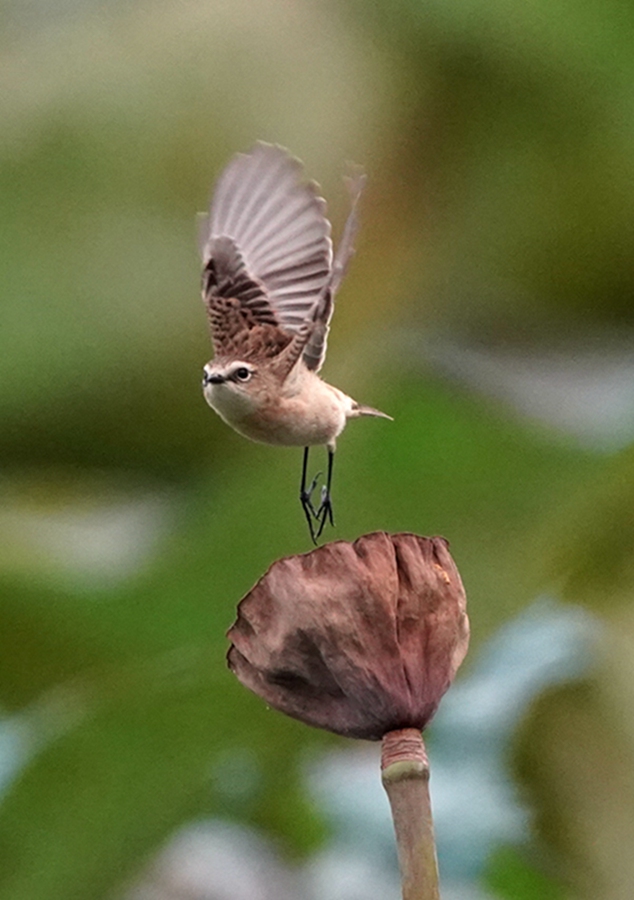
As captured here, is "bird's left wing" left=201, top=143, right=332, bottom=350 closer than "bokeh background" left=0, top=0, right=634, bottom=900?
Yes

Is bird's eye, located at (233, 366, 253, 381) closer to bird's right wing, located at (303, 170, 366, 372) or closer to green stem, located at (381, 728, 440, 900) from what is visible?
bird's right wing, located at (303, 170, 366, 372)

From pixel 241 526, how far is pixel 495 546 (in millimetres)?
189

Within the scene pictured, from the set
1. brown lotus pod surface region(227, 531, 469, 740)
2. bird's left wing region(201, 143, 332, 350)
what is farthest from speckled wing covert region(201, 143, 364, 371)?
brown lotus pod surface region(227, 531, 469, 740)

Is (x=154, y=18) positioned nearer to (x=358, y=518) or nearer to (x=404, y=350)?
(x=404, y=350)

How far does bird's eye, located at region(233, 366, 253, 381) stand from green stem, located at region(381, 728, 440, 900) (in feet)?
0.64

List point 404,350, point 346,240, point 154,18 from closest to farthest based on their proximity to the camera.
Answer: point 346,240 < point 404,350 < point 154,18

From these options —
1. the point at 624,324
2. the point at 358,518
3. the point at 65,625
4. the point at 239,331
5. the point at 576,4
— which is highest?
the point at 576,4

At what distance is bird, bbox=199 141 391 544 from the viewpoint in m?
0.50

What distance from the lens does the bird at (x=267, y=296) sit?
503 millimetres

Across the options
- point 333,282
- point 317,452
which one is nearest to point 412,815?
point 333,282

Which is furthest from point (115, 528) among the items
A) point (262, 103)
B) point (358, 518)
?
point (262, 103)

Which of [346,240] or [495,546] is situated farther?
[495,546]

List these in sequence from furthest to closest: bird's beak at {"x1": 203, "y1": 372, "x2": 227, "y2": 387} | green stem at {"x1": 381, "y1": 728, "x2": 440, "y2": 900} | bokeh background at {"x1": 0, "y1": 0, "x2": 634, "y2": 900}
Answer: bokeh background at {"x1": 0, "y1": 0, "x2": 634, "y2": 900} < bird's beak at {"x1": 203, "y1": 372, "x2": 227, "y2": 387} < green stem at {"x1": 381, "y1": 728, "x2": 440, "y2": 900}

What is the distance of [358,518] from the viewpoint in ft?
3.21
